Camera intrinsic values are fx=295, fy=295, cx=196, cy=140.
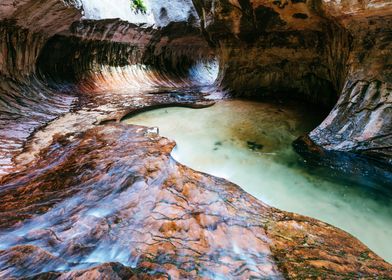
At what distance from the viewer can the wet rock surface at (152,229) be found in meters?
2.02

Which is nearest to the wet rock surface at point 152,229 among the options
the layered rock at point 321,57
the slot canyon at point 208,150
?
the slot canyon at point 208,150

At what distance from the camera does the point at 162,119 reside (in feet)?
21.4

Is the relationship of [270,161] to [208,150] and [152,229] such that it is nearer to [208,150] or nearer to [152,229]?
[208,150]

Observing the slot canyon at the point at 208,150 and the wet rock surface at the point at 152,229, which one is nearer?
the wet rock surface at the point at 152,229

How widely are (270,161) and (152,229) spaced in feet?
8.80

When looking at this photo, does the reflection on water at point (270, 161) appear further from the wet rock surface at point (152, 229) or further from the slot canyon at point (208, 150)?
the wet rock surface at point (152, 229)

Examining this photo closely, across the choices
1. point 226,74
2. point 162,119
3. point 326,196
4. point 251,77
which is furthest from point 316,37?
point 326,196

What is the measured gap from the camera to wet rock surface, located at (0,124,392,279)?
2.02m

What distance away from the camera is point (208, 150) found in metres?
4.92

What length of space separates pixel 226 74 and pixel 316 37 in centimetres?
337

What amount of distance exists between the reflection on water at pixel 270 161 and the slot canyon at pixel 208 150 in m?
0.03

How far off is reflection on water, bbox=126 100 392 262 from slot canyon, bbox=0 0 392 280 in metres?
0.03

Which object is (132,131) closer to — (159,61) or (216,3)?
(216,3)

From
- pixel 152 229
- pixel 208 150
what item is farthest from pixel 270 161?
pixel 152 229
